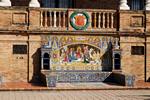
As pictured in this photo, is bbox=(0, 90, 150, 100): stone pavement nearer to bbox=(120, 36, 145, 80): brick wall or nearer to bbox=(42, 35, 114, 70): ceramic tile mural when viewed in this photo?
bbox=(42, 35, 114, 70): ceramic tile mural

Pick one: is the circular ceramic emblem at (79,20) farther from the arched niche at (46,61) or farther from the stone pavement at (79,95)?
the stone pavement at (79,95)

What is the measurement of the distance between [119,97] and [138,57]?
7.37 meters

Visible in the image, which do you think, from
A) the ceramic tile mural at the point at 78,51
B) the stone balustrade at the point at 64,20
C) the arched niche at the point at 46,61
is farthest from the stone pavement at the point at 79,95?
the stone balustrade at the point at 64,20

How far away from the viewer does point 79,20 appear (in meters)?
26.9

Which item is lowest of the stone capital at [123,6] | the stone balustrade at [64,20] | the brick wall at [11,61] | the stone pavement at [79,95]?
the stone pavement at [79,95]

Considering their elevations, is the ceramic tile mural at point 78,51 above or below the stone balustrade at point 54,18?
below

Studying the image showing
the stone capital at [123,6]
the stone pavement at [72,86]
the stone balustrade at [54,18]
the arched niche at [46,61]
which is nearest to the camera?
the stone pavement at [72,86]

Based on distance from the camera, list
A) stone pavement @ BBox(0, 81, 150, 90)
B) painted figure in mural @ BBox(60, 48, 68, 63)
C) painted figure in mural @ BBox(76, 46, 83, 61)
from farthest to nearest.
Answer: painted figure in mural @ BBox(76, 46, 83, 61)
painted figure in mural @ BBox(60, 48, 68, 63)
stone pavement @ BBox(0, 81, 150, 90)

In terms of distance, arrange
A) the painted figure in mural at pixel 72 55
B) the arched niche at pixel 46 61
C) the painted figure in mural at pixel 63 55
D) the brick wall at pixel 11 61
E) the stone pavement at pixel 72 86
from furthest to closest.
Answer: the painted figure in mural at pixel 72 55 < the painted figure in mural at pixel 63 55 < the arched niche at pixel 46 61 < the brick wall at pixel 11 61 < the stone pavement at pixel 72 86

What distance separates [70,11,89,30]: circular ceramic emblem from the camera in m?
26.7

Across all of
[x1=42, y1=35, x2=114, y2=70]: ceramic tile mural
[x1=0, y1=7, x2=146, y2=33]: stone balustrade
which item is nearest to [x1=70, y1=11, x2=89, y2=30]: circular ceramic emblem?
[x1=0, y1=7, x2=146, y2=33]: stone balustrade

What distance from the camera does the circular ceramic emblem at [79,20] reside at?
87.7 ft

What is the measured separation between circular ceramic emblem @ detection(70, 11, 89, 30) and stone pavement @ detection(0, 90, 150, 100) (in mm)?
5201

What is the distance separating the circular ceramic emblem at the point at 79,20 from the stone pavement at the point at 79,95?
520 cm
